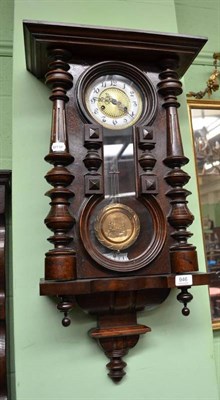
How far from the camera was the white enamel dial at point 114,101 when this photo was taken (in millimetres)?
947

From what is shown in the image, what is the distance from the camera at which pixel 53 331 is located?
0.96m

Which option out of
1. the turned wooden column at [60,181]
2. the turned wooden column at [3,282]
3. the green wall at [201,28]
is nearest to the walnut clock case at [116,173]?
the turned wooden column at [60,181]

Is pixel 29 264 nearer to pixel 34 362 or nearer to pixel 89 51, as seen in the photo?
pixel 34 362

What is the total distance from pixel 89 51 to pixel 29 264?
1.97ft

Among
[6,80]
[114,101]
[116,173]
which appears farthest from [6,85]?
[116,173]

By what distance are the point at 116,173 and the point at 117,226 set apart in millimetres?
143

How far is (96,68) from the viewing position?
950 mm

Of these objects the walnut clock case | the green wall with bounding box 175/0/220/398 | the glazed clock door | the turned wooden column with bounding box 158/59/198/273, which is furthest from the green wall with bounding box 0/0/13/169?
the green wall with bounding box 175/0/220/398

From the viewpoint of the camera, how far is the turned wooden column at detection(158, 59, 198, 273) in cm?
90

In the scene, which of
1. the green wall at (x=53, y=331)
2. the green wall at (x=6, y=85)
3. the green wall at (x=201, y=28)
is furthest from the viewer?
the green wall at (x=201, y=28)

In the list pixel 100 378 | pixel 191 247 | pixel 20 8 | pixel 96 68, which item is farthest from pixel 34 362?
pixel 20 8

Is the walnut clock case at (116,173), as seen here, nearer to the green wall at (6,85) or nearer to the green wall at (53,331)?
the green wall at (53,331)

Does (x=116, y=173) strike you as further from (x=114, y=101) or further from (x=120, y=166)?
(x=114, y=101)

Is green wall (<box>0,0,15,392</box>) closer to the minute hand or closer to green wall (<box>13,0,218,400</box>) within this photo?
green wall (<box>13,0,218,400</box>)
